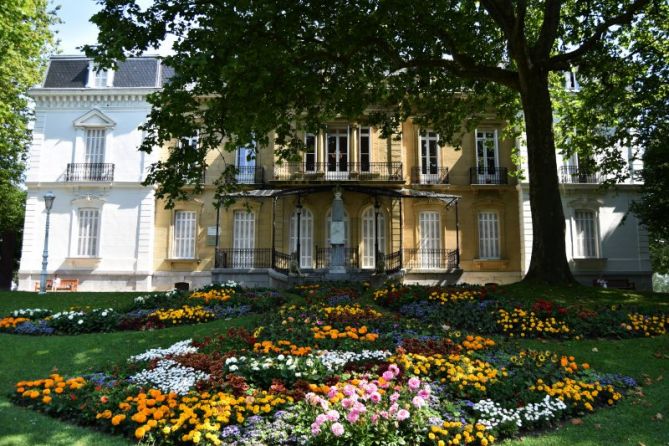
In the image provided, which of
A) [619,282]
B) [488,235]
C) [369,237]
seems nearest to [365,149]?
[369,237]

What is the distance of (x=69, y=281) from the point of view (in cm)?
2291

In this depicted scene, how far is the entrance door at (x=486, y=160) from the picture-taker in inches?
941

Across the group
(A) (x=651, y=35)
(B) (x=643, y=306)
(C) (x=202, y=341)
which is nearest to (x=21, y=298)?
(C) (x=202, y=341)

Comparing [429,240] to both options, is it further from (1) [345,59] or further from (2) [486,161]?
(1) [345,59]

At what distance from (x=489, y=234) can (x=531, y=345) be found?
53.0 feet

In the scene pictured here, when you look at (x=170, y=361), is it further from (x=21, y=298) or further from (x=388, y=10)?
(x=21, y=298)

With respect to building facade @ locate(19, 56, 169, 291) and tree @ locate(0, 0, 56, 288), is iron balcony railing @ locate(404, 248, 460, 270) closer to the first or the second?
building facade @ locate(19, 56, 169, 291)

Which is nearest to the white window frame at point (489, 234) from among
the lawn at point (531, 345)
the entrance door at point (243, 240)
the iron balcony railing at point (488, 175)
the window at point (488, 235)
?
the window at point (488, 235)

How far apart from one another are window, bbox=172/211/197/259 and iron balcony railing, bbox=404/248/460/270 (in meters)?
10.5

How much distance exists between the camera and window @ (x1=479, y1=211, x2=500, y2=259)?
933 inches

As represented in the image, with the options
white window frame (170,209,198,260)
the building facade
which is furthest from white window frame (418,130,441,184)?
the building facade

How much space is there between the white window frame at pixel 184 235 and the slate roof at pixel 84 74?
6736 millimetres

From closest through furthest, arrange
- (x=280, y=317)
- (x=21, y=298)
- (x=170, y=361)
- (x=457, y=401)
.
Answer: (x=457, y=401) < (x=170, y=361) < (x=280, y=317) < (x=21, y=298)

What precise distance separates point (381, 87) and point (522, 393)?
35.5 ft
